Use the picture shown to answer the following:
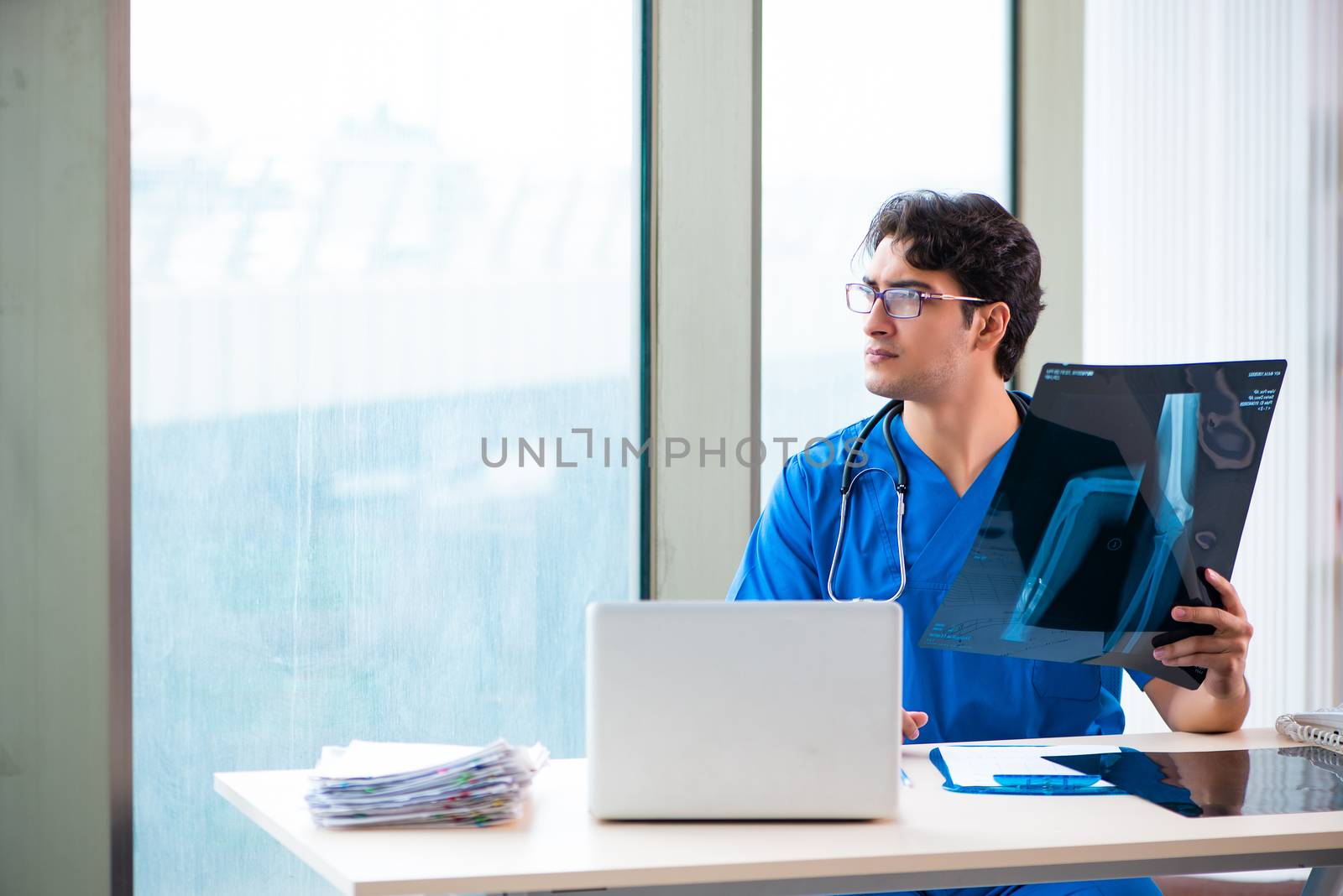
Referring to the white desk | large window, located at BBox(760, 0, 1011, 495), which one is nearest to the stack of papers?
the white desk

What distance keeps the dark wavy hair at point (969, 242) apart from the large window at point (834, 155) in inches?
26.3

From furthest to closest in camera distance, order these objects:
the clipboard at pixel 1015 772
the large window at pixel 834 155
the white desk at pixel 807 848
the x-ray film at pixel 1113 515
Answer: the large window at pixel 834 155 < the x-ray film at pixel 1113 515 < the clipboard at pixel 1015 772 < the white desk at pixel 807 848

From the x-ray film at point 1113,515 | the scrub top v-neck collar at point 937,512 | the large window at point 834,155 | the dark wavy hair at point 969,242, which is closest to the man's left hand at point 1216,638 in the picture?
the x-ray film at point 1113,515

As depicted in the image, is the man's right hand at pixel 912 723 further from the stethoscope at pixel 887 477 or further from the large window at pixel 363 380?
the large window at pixel 363 380

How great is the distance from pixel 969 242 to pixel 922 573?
0.53 meters

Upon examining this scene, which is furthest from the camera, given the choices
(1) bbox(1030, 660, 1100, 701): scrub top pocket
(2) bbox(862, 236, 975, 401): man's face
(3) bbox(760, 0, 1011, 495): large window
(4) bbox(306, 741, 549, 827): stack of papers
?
(3) bbox(760, 0, 1011, 495): large window

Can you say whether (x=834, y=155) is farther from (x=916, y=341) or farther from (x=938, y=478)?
(x=938, y=478)

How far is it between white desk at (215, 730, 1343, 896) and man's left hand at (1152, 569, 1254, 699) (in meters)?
0.28

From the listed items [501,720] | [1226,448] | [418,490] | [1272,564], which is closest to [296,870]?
[501,720]

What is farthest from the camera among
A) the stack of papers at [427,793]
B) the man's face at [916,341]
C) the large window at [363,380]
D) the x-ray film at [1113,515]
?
the large window at [363,380]

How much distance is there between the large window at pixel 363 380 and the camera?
2.30 m

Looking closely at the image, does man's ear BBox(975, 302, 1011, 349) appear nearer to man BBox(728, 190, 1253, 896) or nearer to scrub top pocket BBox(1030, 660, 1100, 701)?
man BBox(728, 190, 1253, 896)

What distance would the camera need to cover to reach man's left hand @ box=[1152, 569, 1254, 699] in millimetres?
1517

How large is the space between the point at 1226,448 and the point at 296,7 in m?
1.85
